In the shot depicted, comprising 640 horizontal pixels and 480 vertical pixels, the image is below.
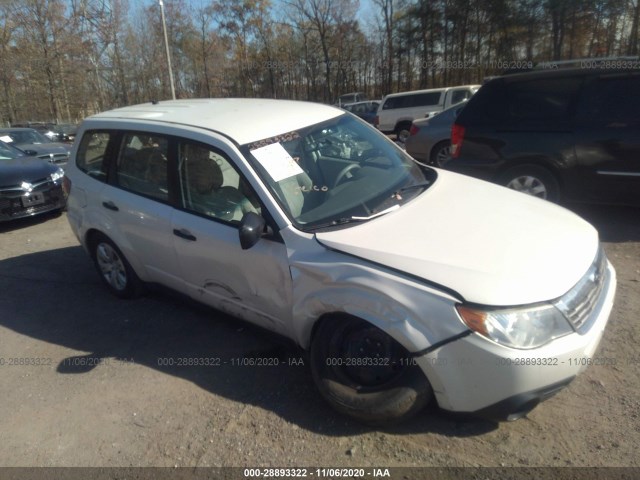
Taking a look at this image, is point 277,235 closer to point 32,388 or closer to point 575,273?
point 575,273

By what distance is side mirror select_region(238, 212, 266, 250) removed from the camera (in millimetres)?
2730

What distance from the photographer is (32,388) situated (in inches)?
134

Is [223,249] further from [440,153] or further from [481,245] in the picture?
[440,153]

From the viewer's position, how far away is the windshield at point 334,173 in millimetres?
2982

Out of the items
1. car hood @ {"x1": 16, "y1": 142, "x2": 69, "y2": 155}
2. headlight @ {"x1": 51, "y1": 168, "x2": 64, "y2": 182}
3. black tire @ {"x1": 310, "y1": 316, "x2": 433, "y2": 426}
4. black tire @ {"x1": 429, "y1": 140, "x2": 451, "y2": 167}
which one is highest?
car hood @ {"x1": 16, "y1": 142, "x2": 69, "y2": 155}

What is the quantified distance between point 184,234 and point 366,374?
1.62 meters

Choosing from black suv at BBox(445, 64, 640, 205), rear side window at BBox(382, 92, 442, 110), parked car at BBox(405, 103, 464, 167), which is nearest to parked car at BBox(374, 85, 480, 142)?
rear side window at BBox(382, 92, 442, 110)

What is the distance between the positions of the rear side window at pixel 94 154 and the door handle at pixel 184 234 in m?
1.26

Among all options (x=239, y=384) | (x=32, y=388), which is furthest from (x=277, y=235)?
(x=32, y=388)

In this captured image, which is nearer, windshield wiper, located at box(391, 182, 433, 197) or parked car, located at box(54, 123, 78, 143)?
windshield wiper, located at box(391, 182, 433, 197)

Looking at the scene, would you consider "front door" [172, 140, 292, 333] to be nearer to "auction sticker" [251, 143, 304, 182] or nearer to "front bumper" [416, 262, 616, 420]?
"auction sticker" [251, 143, 304, 182]

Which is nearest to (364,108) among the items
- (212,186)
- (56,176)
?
(56,176)

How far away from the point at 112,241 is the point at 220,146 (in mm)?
1764

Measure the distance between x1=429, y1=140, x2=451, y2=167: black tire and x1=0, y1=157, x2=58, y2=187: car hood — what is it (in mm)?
6826
